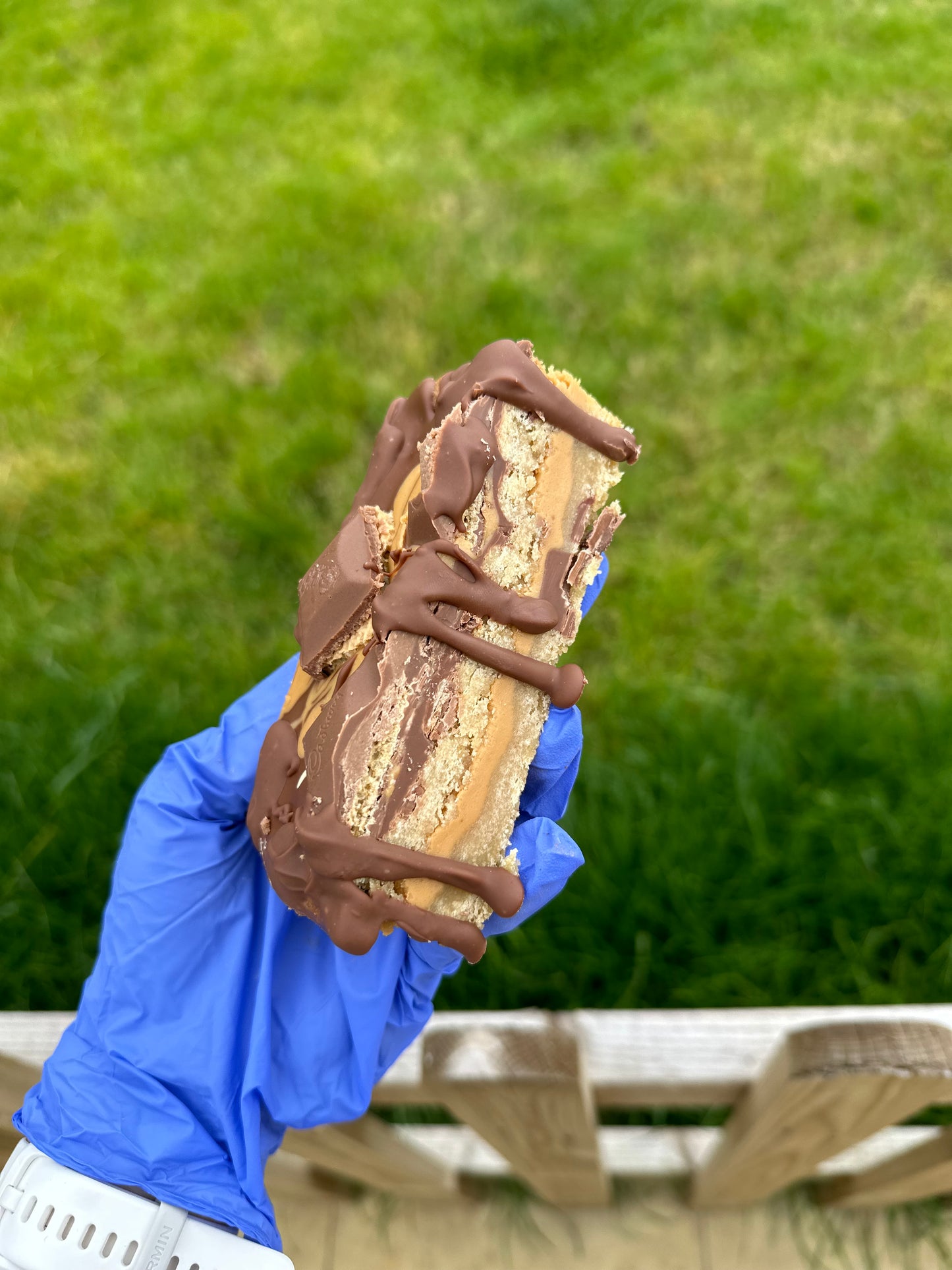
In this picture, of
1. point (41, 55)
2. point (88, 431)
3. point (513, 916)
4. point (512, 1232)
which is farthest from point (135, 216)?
point (512, 1232)

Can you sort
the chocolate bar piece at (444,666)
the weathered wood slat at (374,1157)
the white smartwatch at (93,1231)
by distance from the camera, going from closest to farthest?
the white smartwatch at (93,1231)
the chocolate bar piece at (444,666)
the weathered wood slat at (374,1157)

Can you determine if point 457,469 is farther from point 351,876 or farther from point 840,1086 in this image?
point 840,1086

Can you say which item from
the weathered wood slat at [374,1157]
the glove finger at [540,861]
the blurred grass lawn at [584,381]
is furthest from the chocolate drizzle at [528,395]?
the weathered wood slat at [374,1157]

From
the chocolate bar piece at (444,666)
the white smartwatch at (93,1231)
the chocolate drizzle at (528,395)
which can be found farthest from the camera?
the chocolate drizzle at (528,395)

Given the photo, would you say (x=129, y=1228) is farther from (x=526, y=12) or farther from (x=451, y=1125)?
(x=526, y=12)

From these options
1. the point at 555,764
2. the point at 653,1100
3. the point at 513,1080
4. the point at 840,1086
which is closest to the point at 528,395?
the point at 555,764

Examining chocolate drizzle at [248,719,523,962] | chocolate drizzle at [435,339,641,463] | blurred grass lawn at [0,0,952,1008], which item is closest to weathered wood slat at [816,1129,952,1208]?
blurred grass lawn at [0,0,952,1008]

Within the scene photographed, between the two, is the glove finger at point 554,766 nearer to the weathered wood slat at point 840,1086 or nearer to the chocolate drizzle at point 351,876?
the chocolate drizzle at point 351,876

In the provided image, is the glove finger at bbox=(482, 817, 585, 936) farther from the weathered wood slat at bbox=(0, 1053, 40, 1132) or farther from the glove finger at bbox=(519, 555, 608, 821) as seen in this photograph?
the weathered wood slat at bbox=(0, 1053, 40, 1132)
